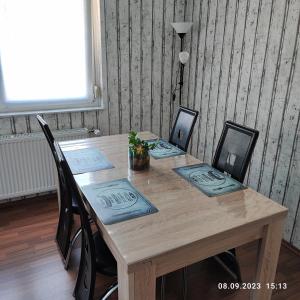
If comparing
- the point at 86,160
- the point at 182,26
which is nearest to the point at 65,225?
the point at 86,160

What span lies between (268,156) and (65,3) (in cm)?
232

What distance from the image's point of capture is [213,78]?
2.99 m

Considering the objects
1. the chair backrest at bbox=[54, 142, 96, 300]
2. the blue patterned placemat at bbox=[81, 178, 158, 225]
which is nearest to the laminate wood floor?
the chair backrest at bbox=[54, 142, 96, 300]

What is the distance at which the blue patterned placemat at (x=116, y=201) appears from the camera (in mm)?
1351

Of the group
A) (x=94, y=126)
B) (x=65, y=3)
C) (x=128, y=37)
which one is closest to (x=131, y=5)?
(x=128, y=37)

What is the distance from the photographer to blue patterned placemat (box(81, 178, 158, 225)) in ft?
4.43

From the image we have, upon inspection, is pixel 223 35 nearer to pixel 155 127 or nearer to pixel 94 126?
pixel 155 127

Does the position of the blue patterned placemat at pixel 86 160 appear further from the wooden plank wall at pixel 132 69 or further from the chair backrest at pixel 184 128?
the wooden plank wall at pixel 132 69

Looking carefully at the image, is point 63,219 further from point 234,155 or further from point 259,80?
point 259,80

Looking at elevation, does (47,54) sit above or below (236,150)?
above

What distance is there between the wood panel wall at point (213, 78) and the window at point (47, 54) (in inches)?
6.1

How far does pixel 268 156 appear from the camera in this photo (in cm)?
247

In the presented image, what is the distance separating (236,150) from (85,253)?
1119 mm

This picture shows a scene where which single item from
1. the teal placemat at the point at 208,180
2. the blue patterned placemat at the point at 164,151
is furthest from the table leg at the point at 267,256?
the blue patterned placemat at the point at 164,151
